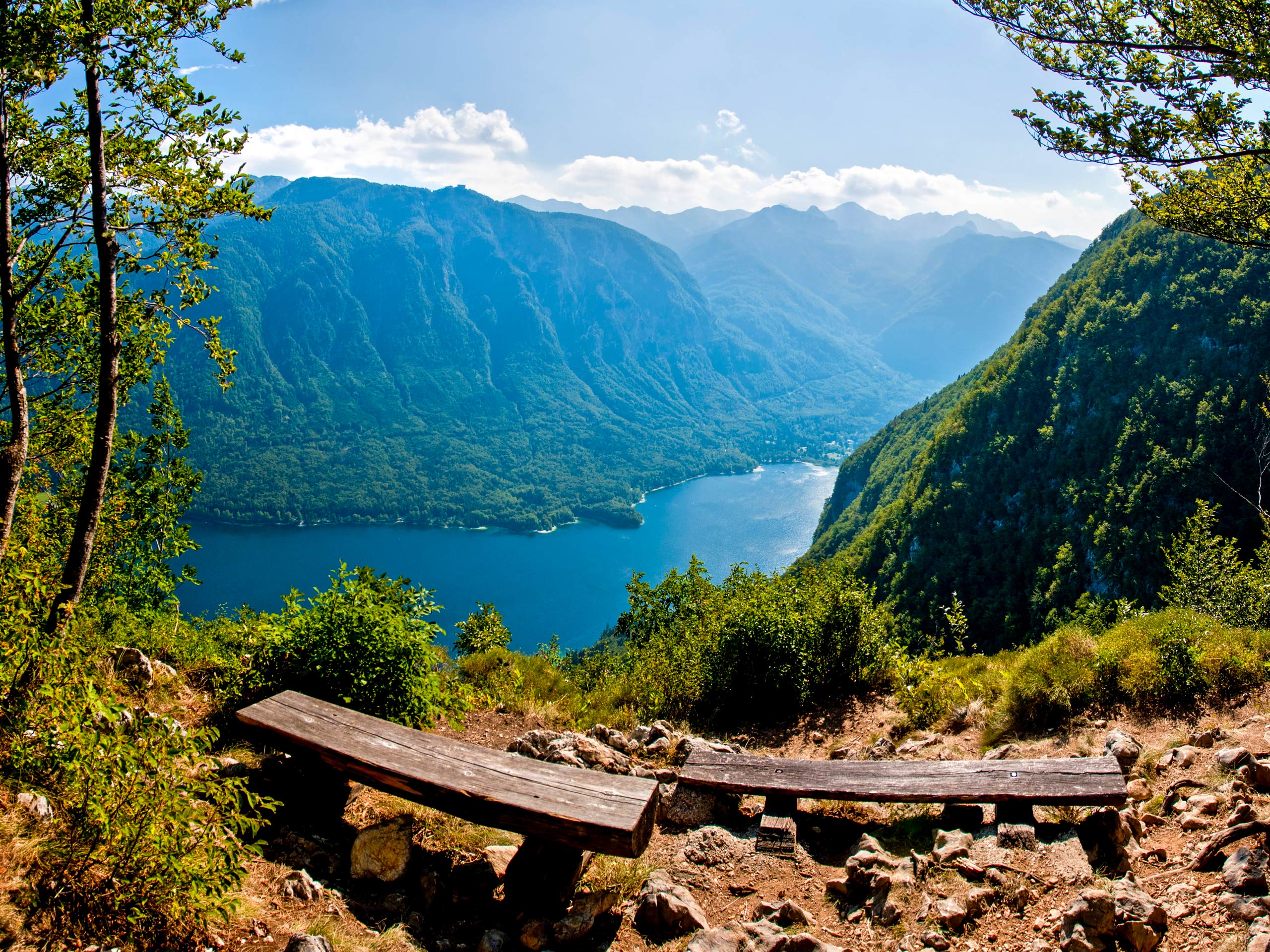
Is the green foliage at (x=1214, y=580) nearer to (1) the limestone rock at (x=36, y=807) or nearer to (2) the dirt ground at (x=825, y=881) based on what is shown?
(2) the dirt ground at (x=825, y=881)

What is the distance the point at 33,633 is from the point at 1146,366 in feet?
256

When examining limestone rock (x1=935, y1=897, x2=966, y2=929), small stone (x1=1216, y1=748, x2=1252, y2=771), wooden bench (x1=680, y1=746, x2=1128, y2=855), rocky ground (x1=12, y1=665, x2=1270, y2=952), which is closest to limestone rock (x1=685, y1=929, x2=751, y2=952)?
rocky ground (x1=12, y1=665, x2=1270, y2=952)

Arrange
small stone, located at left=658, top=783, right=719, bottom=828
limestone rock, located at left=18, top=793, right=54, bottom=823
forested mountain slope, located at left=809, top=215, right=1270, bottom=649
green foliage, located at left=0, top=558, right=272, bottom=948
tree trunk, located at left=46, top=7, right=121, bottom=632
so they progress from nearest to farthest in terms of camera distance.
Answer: green foliage, located at left=0, top=558, right=272, bottom=948, limestone rock, located at left=18, top=793, right=54, bottom=823, tree trunk, located at left=46, top=7, right=121, bottom=632, small stone, located at left=658, top=783, right=719, bottom=828, forested mountain slope, located at left=809, top=215, right=1270, bottom=649

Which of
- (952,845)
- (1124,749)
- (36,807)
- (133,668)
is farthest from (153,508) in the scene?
(1124,749)

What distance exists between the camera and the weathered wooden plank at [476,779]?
3541 mm

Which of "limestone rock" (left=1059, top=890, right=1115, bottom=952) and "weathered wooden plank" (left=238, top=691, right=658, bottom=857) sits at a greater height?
"weathered wooden plank" (left=238, top=691, right=658, bottom=857)

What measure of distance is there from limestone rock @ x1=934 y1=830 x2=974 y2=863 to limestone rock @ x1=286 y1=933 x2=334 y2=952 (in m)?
3.01

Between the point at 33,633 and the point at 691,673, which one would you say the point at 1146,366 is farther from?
the point at 33,633

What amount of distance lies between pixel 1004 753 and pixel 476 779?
4007 mm

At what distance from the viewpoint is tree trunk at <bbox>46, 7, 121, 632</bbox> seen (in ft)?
13.5

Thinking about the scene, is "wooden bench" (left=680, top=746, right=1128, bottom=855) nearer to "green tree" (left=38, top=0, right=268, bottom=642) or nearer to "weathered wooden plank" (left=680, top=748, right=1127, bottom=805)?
"weathered wooden plank" (left=680, top=748, right=1127, bottom=805)

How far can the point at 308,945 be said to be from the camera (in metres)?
2.76

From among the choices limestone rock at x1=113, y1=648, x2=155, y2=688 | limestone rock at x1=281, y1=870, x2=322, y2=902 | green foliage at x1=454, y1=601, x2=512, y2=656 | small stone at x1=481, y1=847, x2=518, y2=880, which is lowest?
green foliage at x1=454, y1=601, x2=512, y2=656

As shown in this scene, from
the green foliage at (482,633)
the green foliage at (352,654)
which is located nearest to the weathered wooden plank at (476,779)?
the green foliage at (352,654)
